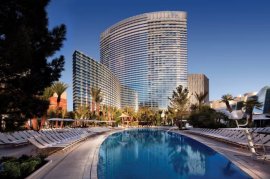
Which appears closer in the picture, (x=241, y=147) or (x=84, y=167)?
(x=84, y=167)

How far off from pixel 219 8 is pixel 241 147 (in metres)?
25.5

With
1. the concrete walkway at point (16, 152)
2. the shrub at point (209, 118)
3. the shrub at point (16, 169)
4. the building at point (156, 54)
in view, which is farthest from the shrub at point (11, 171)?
the building at point (156, 54)

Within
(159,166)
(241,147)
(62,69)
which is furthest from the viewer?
(241,147)

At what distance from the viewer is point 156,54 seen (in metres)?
135

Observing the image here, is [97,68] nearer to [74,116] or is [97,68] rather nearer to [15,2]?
[74,116]

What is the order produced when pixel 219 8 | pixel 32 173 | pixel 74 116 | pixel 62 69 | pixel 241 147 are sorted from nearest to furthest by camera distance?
1. pixel 32 173
2. pixel 62 69
3. pixel 241 147
4. pixel 219 8
5. pixel 74 116

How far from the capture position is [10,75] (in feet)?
27.0

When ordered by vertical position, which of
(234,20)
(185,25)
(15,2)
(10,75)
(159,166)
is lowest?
(159,166)

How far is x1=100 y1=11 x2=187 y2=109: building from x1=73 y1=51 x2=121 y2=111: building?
12.5m

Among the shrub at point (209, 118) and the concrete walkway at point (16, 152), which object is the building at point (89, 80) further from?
the concrete walkway at point (16, 152)

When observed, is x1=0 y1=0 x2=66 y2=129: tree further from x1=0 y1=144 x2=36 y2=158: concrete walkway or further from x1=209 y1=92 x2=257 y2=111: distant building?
x1=209 y1=92 x2=257 y2=111: distant building

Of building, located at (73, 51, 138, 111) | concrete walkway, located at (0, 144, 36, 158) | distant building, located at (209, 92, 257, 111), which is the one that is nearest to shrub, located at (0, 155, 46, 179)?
concrete walkway, located at (0, 144, 36, 158)

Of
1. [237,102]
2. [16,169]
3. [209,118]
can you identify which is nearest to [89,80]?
[237,102]

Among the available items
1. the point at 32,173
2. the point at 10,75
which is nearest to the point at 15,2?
the point at 10,75
